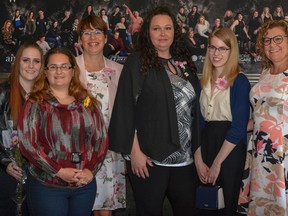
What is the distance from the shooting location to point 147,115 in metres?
2.61

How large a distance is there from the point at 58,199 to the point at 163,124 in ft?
2.56

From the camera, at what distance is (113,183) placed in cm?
322

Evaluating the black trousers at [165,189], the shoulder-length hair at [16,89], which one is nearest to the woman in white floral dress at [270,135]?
the black trousers at [165,189]

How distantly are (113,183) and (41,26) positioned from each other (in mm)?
2894

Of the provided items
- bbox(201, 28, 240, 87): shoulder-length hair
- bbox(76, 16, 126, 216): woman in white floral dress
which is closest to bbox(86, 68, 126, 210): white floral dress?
bbox(76, 16, 126, 216): woman in white floral dress

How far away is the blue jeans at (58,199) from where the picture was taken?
90.7 inches

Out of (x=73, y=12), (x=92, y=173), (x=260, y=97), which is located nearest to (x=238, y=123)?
(x=260, y=97)

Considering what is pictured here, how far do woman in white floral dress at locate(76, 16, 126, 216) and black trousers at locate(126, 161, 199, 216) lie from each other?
0.56 meters

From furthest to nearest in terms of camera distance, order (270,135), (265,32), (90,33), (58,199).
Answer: (90,33) → (265,32) → (270,135) → (58,199)

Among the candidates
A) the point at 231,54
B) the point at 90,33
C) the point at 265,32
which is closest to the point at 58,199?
the point at 90,33

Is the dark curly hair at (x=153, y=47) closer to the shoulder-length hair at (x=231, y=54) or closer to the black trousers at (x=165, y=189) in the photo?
the shoulder-length hair at (x=231, y=54)

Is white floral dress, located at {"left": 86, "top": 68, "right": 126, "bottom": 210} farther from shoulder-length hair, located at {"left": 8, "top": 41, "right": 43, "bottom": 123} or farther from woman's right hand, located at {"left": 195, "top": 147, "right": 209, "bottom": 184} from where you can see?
woman's right hand, located at {"left": 195, "top": 147, "right": 209, "bottom": 184}

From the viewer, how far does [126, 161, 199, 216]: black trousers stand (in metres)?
2.62

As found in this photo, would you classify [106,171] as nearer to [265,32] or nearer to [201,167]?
[201,167]
